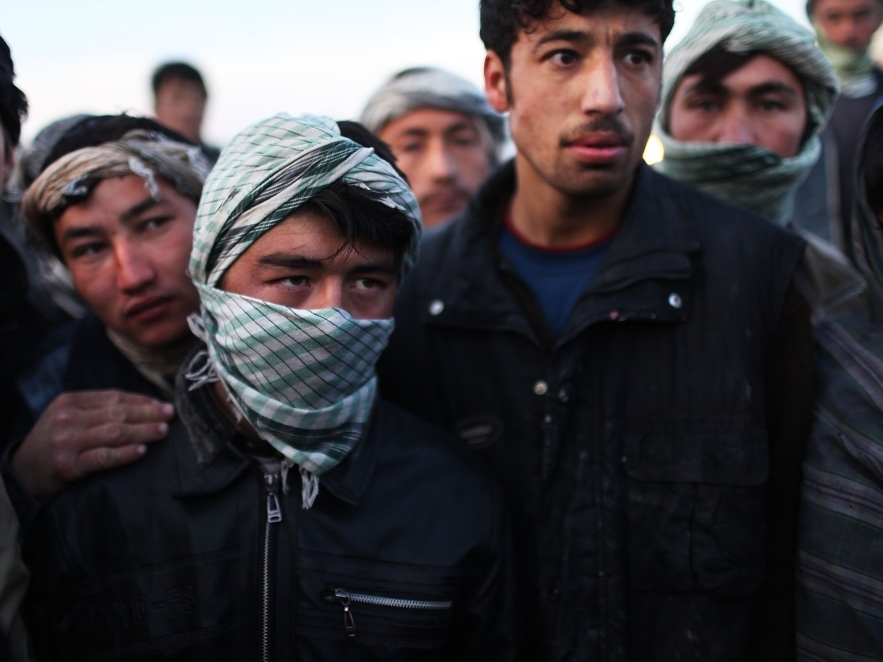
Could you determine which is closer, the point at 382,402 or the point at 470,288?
the point at 382,402

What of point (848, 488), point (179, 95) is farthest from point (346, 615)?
point (179, 95)

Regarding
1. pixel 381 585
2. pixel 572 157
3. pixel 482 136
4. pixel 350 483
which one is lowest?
pixel 381 585

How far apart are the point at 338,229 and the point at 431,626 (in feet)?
3.52

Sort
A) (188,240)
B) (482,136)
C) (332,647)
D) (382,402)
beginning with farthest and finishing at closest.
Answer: (482,136) < (188,240) < (382,402) < (332,647)

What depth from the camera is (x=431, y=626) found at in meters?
1.94

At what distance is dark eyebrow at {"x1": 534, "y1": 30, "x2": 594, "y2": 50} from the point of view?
92.0 inches

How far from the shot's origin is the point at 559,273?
2506 mm

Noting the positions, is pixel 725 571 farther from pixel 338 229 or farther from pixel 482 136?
pixel 482 136

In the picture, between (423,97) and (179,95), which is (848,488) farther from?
(179,95)

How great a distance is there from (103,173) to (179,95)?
5419 mm

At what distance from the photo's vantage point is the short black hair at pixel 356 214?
76.5 inches

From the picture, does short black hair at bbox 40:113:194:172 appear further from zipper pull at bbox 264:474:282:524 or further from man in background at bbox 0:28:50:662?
zipper pull at bbox 264:474:282:524

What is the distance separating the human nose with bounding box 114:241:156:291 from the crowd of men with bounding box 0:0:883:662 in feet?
0.05

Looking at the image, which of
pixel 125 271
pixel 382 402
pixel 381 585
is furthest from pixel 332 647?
pixel 125 271
